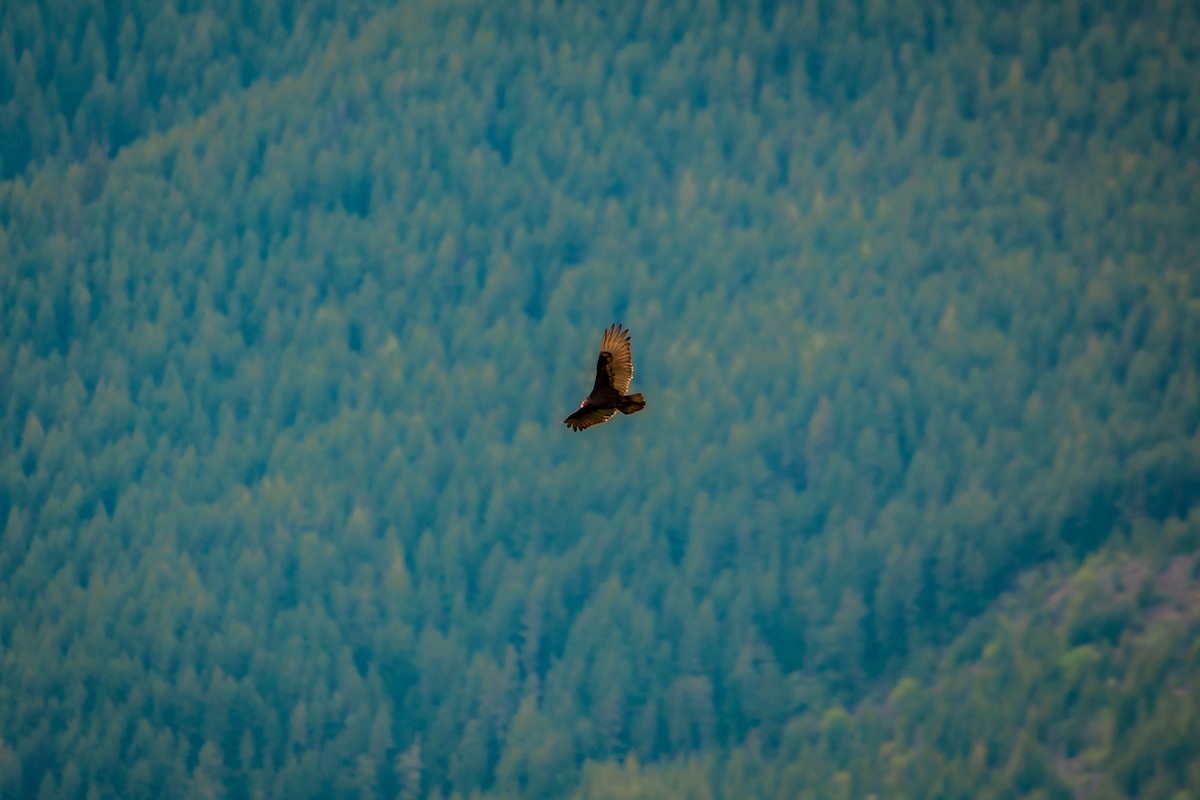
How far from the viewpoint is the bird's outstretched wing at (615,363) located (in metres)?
16.5

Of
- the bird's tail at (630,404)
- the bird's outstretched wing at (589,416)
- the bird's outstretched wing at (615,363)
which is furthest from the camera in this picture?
the bird's outstretched wing at (615,363)

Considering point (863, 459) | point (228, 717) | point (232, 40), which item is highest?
point (232, 40)

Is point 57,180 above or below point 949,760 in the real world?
above

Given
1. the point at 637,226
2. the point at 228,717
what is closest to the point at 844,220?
the point at 637,226

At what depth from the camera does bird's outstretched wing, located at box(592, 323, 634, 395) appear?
54.2ft

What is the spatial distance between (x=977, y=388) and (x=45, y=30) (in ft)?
282

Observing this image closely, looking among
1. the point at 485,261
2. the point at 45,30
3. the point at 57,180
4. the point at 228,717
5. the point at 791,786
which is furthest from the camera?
the point at 45,30

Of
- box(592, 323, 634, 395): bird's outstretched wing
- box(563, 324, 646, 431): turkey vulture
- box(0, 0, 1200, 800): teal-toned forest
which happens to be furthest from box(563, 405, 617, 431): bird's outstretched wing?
box(0, 0, 1200, 800): teal-toned forest

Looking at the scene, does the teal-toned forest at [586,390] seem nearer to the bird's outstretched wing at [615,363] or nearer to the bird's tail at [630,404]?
the bird's outstretched wing at [615,363]

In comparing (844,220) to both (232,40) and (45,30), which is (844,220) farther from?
(45,30)

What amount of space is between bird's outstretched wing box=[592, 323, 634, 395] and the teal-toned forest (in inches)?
2851

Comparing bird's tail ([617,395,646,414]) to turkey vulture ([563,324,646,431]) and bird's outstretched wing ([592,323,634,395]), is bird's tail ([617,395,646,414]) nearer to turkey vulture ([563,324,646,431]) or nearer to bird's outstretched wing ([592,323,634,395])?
turkey vulture ([563,324,646,431])

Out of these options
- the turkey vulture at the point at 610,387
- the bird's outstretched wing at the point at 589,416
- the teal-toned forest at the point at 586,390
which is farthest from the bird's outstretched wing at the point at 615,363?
the teal-toned forest at the point at 586,390

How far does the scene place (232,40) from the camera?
164375mm
